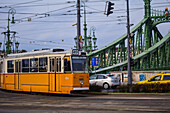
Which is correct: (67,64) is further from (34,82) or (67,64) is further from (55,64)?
(34,82)

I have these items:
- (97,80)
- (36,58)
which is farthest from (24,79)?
(97,80)

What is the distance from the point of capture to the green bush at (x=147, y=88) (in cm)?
2216

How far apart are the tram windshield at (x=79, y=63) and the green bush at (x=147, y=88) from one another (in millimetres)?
4264

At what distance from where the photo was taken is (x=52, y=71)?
830 inches

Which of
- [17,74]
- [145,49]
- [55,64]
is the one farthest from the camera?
[145,49]

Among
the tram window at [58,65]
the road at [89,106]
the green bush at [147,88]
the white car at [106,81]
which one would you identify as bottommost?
the road at [89,106]

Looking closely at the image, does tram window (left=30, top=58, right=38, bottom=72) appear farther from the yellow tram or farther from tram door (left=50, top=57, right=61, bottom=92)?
tram door (left=50, top=57, right=61, bottom=92)

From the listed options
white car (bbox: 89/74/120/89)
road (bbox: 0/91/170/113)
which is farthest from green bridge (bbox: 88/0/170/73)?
road (bbox: 0/91/170/113)

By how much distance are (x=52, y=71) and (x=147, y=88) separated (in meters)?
6.88

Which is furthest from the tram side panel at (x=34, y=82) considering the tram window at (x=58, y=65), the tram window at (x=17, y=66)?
the tram window at (x=58, y=65)

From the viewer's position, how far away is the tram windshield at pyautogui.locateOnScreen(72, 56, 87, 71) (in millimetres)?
20562

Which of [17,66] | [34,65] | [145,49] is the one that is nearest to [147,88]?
[34,65]

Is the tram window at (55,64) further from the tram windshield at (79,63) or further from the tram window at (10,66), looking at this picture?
the tram window at (10,66)

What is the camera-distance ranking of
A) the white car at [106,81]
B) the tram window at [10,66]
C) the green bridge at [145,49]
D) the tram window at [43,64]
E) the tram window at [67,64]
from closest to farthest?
1. the tram window at [67,64]
2. the tram window at [43,64]
3. the tram window at [10,66]
4. the white car at [106,81]
5. the green bridge at [145,49]
